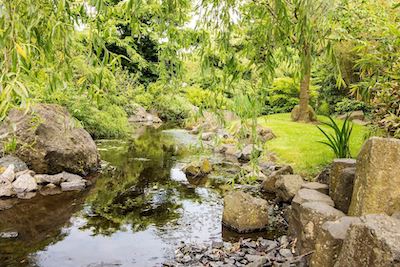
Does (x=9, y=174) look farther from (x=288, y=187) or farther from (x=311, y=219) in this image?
(x=311, y=219)

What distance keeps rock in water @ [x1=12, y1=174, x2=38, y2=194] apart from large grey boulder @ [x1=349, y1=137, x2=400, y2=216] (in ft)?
21.4

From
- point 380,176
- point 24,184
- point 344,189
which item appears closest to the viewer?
point 380,176

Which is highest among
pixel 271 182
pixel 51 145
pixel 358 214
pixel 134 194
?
pixel 358 214

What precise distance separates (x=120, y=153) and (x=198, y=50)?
10.1 meters

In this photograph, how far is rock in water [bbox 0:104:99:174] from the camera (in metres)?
8.96

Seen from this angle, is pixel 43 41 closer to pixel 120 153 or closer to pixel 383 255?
pixel 383 255

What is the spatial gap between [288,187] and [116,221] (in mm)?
3385

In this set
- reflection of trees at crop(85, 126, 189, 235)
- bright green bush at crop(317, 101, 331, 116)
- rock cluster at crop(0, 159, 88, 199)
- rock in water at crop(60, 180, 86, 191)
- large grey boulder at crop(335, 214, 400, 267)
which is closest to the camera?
large grey boulder at crop(335, 214, 400, 267)

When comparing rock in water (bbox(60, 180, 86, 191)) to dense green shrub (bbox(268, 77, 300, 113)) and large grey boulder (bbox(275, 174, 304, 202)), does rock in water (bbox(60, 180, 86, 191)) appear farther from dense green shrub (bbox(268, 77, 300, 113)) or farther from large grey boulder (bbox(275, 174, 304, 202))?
dense green shrub (bbox(268, 77, 300, 113))

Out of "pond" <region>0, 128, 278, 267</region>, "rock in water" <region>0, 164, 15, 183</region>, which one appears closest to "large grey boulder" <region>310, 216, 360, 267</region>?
"pond" <region>0, 128, 278, 267</region>

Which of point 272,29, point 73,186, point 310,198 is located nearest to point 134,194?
point 73,186

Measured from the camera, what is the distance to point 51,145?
924 cm

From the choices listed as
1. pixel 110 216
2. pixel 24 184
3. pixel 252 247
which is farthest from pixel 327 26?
pixel 24 184

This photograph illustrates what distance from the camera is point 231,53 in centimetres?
269
